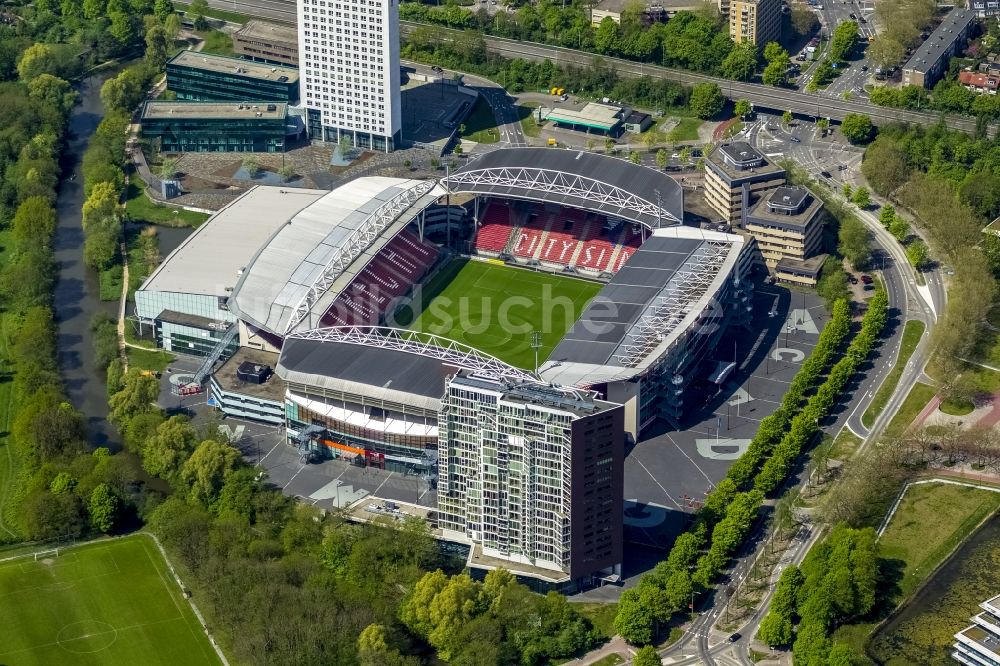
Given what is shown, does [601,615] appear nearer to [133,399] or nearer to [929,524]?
[929,524]

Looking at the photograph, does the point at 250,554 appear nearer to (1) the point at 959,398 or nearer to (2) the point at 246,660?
(2) the point at 246,660

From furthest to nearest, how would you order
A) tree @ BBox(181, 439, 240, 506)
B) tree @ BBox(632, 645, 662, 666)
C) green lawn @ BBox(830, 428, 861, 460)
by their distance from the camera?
green lawn @ BBox(830, 428, 861, 460) → tree @ BBox(181, 439, 240, 506) → tree @ BBox(632, 645, 662, 666)

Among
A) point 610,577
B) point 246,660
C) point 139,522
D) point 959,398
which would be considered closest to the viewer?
point 246,660

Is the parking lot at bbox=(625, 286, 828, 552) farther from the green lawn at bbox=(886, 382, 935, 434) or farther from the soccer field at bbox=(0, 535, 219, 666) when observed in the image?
the soccer field at bbox=(0, 535, 219, 666)

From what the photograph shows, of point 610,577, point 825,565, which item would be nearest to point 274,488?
point 610,577

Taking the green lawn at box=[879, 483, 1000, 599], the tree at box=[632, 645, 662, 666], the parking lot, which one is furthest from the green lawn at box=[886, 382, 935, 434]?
the tree at box=[632, 645, 662, 666]

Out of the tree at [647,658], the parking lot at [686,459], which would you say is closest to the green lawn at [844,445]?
the parking lot at [686,459]

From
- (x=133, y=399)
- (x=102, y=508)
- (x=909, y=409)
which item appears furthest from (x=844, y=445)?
(x=102, y=508)
